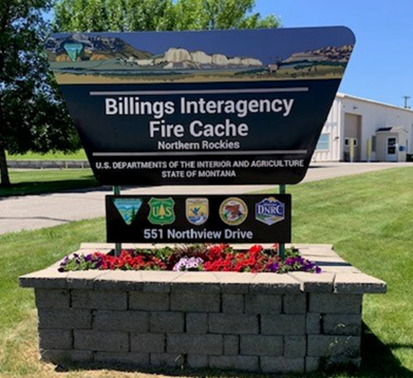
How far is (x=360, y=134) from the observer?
39594mm

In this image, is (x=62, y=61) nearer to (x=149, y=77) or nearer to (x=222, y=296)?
(x=149, y=77)

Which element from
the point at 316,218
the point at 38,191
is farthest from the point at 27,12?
the point at 316,218

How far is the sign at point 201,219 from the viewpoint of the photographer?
3832 mm

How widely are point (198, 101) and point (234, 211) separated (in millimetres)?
973

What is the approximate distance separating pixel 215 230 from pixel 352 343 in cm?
138

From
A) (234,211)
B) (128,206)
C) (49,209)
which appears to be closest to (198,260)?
(234,211)

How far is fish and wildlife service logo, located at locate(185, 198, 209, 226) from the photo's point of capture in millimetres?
3883

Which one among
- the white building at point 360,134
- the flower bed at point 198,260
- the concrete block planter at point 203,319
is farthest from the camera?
the white building at point 360,134

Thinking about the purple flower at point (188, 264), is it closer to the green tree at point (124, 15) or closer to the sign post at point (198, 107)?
the sign post at point (198, 107)

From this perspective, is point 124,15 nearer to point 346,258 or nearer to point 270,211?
point 346,258

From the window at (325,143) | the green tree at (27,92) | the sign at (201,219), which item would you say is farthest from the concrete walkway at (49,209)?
the window at (325,143)

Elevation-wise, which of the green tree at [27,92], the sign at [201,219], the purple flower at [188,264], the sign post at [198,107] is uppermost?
the green tree at [27,92]

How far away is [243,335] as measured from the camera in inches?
132

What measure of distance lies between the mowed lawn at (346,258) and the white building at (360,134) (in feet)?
77.8
